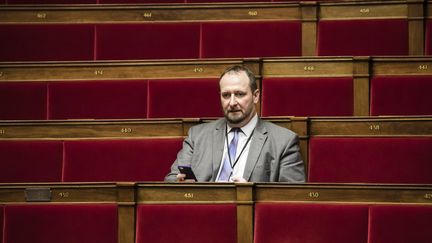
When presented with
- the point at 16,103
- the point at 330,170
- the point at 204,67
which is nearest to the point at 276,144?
the point at 330,170

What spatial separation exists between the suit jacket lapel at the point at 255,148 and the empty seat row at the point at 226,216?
0.10 meters

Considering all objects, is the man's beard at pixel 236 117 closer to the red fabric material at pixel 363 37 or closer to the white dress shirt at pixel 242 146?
the white dress shirt at pixel 242 146

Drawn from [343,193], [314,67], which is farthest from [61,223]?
[314,67]

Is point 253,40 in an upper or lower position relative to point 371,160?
upper

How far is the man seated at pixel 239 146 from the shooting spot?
73 cm

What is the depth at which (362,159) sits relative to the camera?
74cm

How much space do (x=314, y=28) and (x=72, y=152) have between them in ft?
0.98

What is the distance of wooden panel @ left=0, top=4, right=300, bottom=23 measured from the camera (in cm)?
93

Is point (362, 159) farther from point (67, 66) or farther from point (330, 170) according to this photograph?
point (67, 66)

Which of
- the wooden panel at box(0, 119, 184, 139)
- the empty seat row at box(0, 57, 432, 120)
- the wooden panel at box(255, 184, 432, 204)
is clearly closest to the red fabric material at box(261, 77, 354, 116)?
the empty seat row at box(0, 57, 432, 120)

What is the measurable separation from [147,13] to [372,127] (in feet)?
1.03

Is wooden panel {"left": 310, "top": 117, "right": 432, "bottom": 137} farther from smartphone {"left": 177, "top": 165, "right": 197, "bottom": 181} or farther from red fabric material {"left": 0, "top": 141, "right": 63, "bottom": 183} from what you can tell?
red fabric material {"left": 0, "top": 141, "right": 63, "bottom": 183}

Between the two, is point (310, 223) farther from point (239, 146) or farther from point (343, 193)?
point (239, 146)

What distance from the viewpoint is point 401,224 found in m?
0.59
